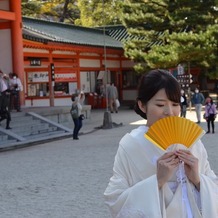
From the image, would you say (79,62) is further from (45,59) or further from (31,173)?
(31,173)

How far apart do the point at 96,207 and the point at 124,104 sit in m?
25.5

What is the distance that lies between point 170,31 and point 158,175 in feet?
82.8

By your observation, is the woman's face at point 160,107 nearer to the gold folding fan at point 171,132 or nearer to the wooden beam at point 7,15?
the gold folding fan at point 171,132

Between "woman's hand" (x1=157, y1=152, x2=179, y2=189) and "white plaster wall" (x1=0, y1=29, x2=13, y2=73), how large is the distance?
56.3 feet

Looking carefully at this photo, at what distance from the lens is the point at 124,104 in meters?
31.6

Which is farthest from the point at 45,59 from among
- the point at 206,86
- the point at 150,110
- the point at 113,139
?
the point at 150,110

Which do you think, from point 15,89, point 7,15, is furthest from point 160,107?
point 7,15

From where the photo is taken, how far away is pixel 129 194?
2.19 m

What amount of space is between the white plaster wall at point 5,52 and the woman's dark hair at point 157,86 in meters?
16.9

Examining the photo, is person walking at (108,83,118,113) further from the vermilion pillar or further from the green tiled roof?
the vermilion pillar

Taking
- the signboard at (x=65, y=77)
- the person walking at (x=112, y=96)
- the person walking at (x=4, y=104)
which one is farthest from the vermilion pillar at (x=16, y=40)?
the person walking at (x=112, y=96)

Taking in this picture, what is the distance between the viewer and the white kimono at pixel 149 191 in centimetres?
216

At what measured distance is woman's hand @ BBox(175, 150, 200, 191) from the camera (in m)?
2.10

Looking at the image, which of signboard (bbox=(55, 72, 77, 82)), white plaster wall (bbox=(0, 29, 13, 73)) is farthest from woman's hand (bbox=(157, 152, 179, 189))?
signboard (bbox=(55, 72, 77, 82))
